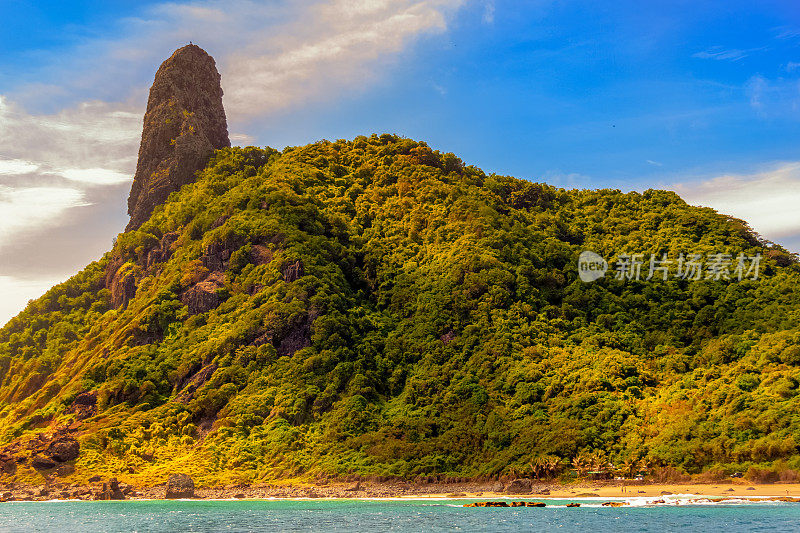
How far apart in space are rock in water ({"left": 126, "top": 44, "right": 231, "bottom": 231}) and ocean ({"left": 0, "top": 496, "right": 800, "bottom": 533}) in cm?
9331

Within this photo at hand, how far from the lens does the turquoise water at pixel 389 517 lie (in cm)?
6525

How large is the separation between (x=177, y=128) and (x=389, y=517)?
127060 mm

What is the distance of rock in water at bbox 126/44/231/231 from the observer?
17700cm

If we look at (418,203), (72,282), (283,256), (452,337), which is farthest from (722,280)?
(72,282)

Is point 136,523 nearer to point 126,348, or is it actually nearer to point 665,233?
point 126,348

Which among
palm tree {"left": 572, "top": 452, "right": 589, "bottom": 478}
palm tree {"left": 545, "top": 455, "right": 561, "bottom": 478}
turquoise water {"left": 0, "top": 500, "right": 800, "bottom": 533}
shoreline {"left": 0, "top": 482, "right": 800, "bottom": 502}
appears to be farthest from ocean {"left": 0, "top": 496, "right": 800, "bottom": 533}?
palm tree {"left": 545, "top": 455, "right": 561, "bottom": 478}

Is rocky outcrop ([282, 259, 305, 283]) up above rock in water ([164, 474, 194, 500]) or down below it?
above

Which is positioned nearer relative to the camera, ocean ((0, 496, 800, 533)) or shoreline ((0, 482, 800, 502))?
ocean ((0, 496, 800, 533))

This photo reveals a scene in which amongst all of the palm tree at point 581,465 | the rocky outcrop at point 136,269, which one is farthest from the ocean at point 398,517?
the rocky outcrop at point 136,269

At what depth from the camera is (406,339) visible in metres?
132

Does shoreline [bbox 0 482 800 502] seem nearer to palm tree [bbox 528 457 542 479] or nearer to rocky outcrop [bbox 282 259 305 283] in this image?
palm tree [bbox 528 457 542 479]

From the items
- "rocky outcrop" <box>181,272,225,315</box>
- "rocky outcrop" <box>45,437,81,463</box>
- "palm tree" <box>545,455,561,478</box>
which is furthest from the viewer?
"rocky outcrop" <box>181,272,225,315</box>

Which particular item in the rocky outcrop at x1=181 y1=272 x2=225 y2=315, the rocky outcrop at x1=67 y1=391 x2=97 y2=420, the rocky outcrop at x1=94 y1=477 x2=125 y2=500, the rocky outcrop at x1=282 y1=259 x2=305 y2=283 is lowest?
the rocky outcrop at x1=94 y1=477 x2=125 y2=500

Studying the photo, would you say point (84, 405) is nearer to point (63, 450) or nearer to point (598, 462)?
point (63, 450)
